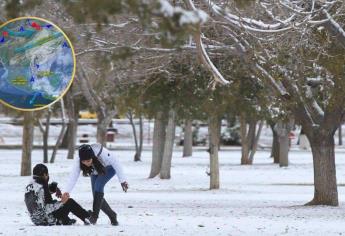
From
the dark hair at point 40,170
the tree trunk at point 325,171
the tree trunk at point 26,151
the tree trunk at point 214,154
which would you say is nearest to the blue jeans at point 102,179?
the dark hair at point 40,170

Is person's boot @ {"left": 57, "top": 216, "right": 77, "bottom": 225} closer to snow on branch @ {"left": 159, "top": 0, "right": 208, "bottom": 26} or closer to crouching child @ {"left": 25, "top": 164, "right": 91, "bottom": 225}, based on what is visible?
crouching child @ {"left": 25, "top": 164, "right": 91, "bottom": 225}

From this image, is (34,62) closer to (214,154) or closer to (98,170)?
(98,170)

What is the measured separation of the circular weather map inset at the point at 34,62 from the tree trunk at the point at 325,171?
22.7ft

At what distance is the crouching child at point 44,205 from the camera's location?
12.8 metres

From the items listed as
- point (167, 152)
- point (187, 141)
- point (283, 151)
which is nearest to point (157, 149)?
point (167, 152)

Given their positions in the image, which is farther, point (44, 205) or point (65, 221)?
point (65, 221)

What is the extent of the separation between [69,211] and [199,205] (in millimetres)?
5904

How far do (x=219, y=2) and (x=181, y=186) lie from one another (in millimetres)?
11992

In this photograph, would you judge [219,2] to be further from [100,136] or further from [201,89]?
[100,136]

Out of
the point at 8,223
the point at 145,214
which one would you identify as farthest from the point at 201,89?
the point at 8,223

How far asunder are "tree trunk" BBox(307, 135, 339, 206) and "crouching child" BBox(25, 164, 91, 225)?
6234 mm

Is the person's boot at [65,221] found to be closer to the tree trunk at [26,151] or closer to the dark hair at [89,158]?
the dark hair at [89,158]

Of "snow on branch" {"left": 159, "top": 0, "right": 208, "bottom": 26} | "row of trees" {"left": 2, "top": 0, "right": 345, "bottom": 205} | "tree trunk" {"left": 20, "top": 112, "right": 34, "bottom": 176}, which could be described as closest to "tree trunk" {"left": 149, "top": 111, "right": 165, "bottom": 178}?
"row of trees" {"left": 2, "top": 0, "right": 345, "bottom": 205}

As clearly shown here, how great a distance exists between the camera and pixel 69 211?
12867mm
